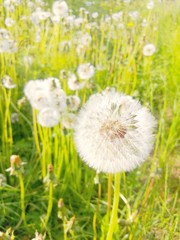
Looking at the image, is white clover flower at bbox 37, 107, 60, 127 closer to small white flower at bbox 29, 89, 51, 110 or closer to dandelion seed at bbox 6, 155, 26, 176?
small white flower at bbox 29, 89, 51, 110

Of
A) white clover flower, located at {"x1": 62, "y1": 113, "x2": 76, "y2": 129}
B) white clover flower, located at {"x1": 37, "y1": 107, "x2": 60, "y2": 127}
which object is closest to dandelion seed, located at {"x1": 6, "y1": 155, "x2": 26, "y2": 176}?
white clover flower, located at {"x1": 37, "y1": 107, "x2": 60, "y2": 127}

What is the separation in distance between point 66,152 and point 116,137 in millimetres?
834

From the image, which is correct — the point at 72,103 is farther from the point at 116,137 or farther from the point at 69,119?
the point at 116,137

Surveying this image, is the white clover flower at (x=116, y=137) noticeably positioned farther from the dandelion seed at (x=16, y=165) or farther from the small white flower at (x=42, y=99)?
the small white flower at (x=42, y=99)

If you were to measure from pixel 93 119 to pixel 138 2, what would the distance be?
473 cm

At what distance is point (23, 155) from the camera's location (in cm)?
214

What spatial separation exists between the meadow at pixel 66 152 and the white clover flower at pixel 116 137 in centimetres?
12

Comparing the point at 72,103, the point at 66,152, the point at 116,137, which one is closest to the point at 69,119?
the point at 72,103

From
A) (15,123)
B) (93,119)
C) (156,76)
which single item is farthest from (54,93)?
(156,76)

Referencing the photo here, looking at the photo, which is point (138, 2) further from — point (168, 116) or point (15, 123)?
point (15, 123)

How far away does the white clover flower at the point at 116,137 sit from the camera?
0.98 m

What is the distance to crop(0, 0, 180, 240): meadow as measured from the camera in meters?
1.45

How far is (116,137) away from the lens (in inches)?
38.4

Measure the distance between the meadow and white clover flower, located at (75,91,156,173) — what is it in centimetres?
12
